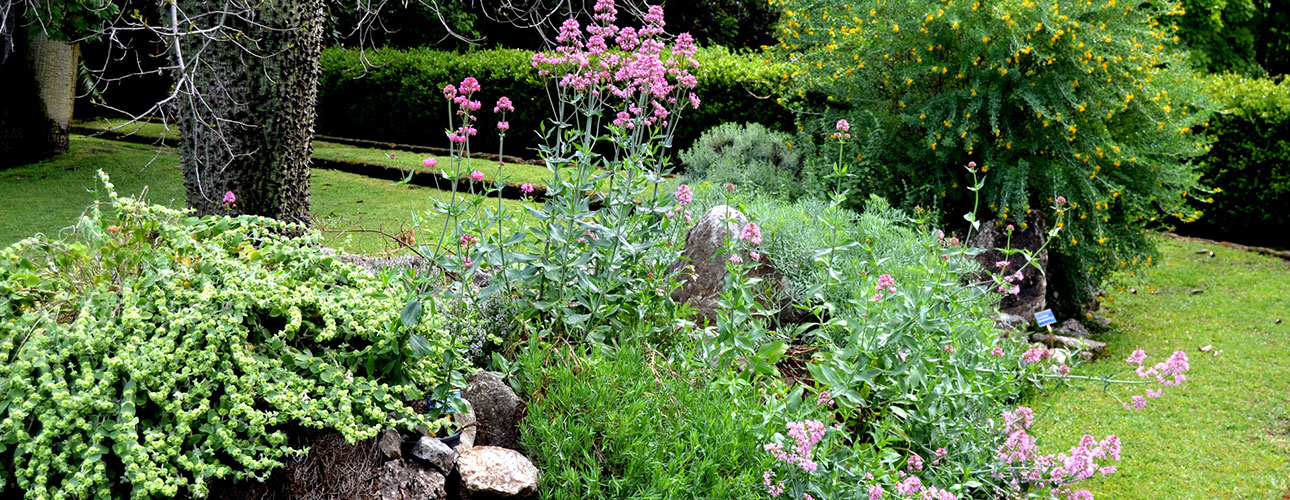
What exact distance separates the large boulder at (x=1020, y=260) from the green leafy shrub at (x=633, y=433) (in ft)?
11.4

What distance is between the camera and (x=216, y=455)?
2.43 m

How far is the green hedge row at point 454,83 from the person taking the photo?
9.75 meters

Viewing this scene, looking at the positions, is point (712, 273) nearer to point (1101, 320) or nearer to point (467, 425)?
point (467, 425)

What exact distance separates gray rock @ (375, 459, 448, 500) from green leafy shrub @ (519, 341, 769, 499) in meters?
0.34

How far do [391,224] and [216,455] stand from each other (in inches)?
191

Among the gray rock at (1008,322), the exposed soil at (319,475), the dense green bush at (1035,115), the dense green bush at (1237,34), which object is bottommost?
the gray rock at (1008,322)

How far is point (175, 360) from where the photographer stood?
2.40m

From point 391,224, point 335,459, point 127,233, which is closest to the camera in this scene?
point 335,459

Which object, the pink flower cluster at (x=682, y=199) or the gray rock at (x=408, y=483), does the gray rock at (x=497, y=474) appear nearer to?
the gray rock at (x=408, y=483)

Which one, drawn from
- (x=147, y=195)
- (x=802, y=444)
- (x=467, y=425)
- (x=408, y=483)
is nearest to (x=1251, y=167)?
(x=802, y=444)

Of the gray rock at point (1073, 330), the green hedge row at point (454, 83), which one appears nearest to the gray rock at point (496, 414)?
the gray rock at point (1073, 330)

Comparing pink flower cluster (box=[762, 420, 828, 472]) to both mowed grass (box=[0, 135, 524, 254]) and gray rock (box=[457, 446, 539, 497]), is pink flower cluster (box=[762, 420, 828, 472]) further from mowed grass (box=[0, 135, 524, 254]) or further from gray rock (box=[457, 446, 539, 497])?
mowed grass (box=[0, 135, 524, 254])

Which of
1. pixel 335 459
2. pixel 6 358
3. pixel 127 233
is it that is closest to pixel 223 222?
pixel 127 233

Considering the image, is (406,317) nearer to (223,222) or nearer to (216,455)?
(216,455)
